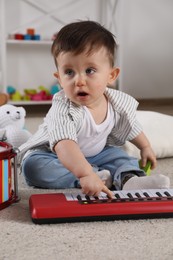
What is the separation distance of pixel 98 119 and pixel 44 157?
139mm

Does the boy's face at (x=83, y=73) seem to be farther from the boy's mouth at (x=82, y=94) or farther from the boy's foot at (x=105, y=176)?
the boy's foot at (x=105, y=176)

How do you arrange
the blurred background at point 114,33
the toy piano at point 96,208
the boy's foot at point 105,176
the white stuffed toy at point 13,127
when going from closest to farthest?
the toy piano at point 96,208 < the boy's foot at point 105,176 < the white stuffed toy at point 13,127 < the blurred background at point 114,33

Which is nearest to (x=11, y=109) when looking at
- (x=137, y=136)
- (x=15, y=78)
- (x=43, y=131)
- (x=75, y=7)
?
(x=43, y=131)

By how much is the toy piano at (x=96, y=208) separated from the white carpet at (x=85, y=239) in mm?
10

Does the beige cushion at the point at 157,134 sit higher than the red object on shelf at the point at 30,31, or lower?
lower

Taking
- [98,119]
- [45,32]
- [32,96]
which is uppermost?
[98,119]

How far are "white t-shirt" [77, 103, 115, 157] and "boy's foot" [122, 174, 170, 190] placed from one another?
0.14m

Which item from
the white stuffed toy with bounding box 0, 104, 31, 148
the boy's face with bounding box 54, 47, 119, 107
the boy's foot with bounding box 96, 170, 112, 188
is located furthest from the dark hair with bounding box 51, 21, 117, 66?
the white stuffed toy with bounding box 0, 104, 31, 148

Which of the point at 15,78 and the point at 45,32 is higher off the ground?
the point at 45,32

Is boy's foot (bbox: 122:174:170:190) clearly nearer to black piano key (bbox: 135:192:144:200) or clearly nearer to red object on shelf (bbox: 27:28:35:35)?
black piano key (bbox: 135:192:144:200)

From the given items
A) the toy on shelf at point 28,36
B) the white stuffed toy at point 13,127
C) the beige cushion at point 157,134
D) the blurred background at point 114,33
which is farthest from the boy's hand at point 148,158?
the toy on shelf at point 28,36

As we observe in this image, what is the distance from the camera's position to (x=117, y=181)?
2.94 ft

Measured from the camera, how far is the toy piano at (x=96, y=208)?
680 millimetres

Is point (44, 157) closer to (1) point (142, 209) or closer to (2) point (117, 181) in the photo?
(2) point (117, 181)
